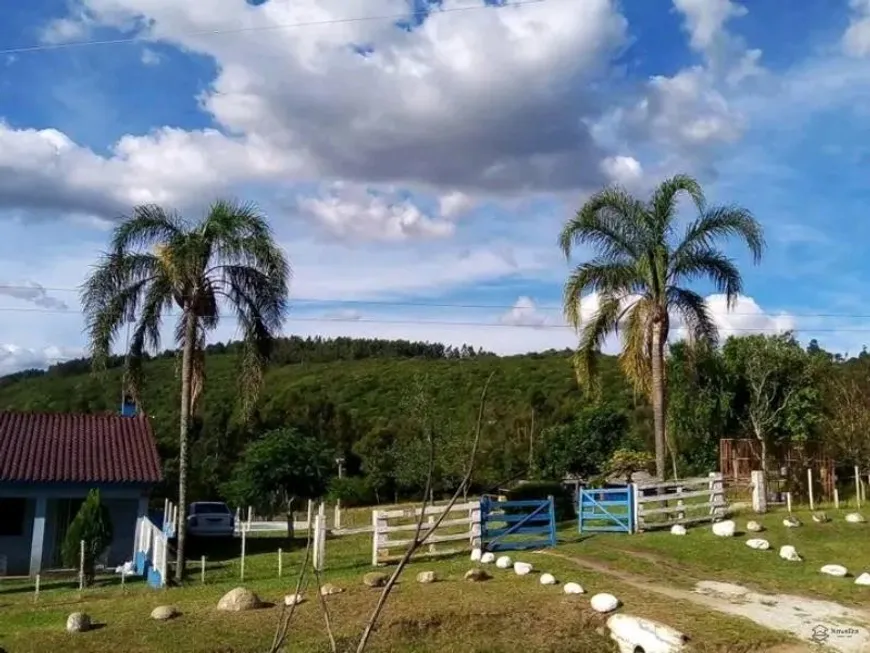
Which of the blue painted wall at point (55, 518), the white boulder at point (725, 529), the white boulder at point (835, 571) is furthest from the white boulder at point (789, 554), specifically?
the blue painted wall at point (55, 518)

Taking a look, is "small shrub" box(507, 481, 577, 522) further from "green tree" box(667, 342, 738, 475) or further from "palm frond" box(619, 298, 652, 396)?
"palm frond" box(619, 298, 652, 396)

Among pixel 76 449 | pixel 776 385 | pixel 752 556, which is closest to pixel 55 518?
pixel 76 449

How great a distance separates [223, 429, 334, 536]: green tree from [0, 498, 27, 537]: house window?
27.0ft

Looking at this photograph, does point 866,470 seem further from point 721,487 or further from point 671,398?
point 721,487

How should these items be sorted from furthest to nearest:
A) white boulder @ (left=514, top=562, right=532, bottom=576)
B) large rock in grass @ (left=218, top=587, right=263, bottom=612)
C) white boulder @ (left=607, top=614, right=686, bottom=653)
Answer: white boulder @ (left=514, top=562, right=532, bottom=576)
large rock in grass @ (left=218, top=587, right=263, bottom=612)
white boulder @ (left=607, top=614, right=686, bottom=653)

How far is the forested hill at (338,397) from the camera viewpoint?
172 feet

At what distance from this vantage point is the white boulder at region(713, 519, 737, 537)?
1928cm

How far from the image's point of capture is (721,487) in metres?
→ 22.2

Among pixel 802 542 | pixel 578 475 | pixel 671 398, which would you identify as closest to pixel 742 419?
pixel 671 398

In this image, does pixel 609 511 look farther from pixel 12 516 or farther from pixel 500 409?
pixel 500 409

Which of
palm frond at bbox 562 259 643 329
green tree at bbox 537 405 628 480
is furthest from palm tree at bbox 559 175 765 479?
green tree at bbox 537 405 628 480

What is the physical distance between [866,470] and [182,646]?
23.7 meters

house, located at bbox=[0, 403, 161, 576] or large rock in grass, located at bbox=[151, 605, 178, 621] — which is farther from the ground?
house, located at bbox=[0, 403, 161, 576]

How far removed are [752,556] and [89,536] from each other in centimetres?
1344
